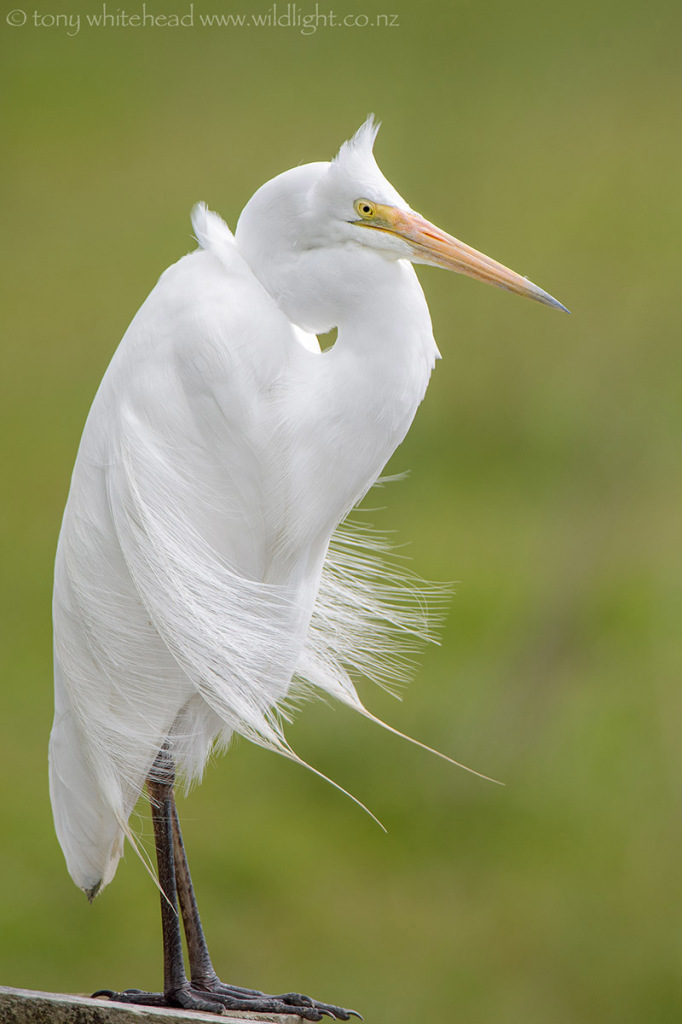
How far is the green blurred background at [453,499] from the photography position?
413 centimetres

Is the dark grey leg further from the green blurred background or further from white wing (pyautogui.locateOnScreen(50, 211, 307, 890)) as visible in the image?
the green blurred background

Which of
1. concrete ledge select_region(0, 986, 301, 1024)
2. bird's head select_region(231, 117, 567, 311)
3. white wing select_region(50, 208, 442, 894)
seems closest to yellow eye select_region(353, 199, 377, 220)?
bird's head select_region(231, 117, 567, 311)

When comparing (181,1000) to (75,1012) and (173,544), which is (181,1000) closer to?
(75,1012)

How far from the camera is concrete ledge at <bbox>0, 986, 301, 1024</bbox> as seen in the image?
1.32 metres

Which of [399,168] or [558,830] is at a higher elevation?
[399,168]

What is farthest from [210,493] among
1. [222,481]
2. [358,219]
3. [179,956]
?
[179,956]

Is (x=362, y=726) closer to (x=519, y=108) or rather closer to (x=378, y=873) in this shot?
(x=378, y=873)

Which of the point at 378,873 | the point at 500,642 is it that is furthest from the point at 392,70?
the point at 378,873

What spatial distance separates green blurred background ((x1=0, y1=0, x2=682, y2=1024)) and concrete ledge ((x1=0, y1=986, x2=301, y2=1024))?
2.62 metres

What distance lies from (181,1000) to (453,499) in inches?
171

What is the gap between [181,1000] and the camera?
1514 millimetres

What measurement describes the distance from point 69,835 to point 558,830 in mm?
3161

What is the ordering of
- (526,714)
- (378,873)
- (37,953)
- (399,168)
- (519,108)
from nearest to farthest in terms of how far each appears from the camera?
(37,953), (378,873), (526,714), (399,168), (519,108)

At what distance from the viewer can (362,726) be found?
14.6 feet
